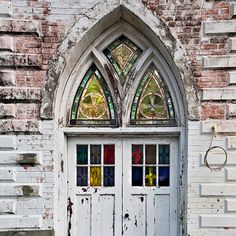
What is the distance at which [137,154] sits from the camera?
22.1 ft

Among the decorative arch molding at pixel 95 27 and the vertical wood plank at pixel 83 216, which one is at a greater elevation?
the decorative arch molding at pixel 95 27

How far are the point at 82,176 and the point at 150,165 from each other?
894mm

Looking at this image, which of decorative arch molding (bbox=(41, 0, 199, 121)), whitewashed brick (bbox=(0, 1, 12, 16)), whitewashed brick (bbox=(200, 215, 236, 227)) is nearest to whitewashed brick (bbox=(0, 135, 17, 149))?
decorative arch molding (bbox=(41, 0, 199, 121))

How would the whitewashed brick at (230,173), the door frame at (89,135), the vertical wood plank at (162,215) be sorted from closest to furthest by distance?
1. the whitewashed brick at (230,173)
2. the door frame at (89,135)
3. the vertical wood plank at (162,215)

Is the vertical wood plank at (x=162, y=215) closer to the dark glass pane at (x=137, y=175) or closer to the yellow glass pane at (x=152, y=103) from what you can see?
the dark glass pane at (x=137, y=175)

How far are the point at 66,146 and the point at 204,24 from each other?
7.59 feet

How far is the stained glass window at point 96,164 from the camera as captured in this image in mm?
6750

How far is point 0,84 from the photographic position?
6.32 meters

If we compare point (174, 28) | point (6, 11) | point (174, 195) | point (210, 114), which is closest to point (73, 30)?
point (6, 11)

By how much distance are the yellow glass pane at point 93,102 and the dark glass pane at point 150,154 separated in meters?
0.66

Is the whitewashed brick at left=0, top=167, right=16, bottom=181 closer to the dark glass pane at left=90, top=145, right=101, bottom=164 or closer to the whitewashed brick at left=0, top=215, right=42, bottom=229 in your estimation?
the whitewashed brick at left=0, top=215, right=42, bottom=229

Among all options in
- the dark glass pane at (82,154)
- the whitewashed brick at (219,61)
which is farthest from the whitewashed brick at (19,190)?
the whitewashed brick at (219,61)

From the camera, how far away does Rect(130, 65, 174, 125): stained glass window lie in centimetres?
670

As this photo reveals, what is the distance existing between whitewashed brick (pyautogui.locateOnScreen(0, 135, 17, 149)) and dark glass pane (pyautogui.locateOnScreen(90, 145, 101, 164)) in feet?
3.40
